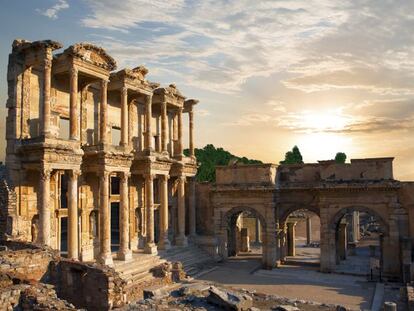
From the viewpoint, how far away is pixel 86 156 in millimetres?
23891

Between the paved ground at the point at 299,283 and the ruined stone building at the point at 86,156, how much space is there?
5153mm

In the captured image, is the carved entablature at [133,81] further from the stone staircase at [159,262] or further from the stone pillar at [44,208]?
the stone staircase at [159,262]

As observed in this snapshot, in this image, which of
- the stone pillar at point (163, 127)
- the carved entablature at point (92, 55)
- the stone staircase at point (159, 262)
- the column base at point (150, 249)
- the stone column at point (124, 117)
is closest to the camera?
the carved entablature at point (92, 55)

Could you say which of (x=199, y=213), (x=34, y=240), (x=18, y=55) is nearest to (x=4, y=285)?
(x=34, y=240)

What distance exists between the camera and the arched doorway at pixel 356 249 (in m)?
25.6

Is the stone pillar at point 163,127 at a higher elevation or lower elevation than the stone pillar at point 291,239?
higher

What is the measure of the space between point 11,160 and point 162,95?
12.9m

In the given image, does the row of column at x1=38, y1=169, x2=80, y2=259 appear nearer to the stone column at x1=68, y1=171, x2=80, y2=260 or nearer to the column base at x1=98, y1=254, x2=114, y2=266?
the stone column at x1=68, y1=171, x2=80, y2=260

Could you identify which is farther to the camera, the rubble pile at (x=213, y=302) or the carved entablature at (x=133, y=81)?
the carved entablature at (x=133, y=81)

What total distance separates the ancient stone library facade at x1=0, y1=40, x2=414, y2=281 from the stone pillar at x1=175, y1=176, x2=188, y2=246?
0.27 ft

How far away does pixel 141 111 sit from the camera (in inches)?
1210

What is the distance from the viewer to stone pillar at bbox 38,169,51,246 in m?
19.6

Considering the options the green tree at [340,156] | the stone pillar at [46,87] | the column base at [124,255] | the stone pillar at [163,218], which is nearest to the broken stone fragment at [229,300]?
the column base at [124,255]

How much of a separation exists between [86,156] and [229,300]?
503 inches
